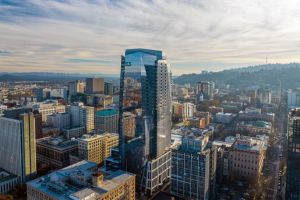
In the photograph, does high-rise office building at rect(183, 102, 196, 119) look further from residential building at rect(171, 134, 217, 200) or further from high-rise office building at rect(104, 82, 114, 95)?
high-rise office building at rect(104, 82, 114, 95)

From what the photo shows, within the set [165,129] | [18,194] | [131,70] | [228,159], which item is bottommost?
[18,194]

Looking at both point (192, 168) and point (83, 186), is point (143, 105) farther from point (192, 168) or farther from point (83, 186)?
point (83, 186)

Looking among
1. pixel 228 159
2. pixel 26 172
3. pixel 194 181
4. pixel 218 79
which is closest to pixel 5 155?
pixel 26 172

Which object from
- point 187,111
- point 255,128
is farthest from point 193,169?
point 187,111

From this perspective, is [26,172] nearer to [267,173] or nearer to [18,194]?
[18,194]

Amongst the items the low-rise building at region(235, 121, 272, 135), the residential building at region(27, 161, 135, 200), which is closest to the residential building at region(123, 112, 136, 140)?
the residential building at region(27, 161, 135, 200)
